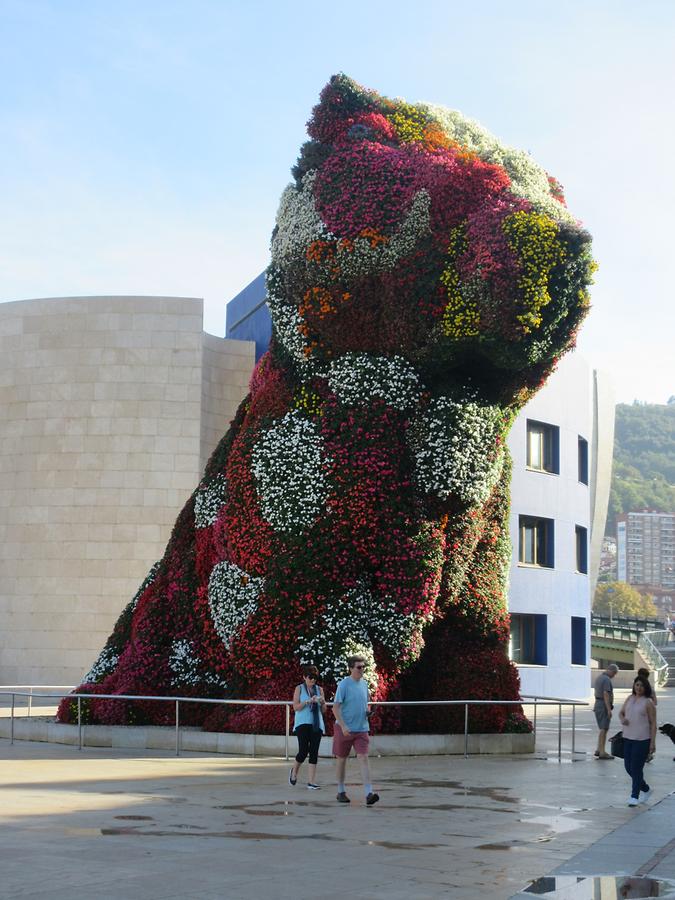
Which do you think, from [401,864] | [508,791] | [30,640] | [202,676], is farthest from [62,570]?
[401,864]

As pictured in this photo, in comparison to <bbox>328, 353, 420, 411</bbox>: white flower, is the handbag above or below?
below

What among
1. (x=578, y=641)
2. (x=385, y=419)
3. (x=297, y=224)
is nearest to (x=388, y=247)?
(x=297, y=224)

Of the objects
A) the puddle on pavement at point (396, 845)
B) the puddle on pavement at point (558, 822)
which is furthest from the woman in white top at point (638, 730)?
the puddle on pavement at point (396, 845)

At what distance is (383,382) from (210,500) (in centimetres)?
399

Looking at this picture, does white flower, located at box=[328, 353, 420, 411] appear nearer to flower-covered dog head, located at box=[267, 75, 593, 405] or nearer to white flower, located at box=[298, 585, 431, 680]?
flower-covered dog head, located at box=[267, 75, 593, 405]

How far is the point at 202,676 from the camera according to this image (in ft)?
63.8

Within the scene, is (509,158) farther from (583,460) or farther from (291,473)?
(583,460)

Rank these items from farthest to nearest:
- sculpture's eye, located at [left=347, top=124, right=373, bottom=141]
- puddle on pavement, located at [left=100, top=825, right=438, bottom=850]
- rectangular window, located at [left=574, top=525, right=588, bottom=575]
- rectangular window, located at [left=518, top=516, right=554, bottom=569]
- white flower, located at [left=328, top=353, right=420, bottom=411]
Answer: rectangular window, located at [left=574, top=525, right=588, bottom=575] < rectangular window, located at [left=518, top=516, right=554, bottom=569] < sculpture's eye, located at [left=347, top=124, right=373, bottom=141] < white flower, located at [left=328, top=353, right=420, bottom=411] < puddle on pavement, located at [left=100, top=825, right=438, bottom=850]

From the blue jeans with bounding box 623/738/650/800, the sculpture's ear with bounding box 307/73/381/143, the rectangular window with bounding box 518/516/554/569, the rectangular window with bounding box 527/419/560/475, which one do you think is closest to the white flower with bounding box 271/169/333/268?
the sculpture's ear with bounding box 307/73/381/143

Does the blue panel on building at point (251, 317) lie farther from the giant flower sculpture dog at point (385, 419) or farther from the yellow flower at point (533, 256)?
the yellow flower at point (533, 256)

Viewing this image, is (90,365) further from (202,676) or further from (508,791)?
(508,791)

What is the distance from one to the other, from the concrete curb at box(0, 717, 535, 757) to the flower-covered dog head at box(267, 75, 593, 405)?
5.50 m

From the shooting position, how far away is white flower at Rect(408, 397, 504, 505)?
17.8 metres

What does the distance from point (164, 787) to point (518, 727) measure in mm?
7714
